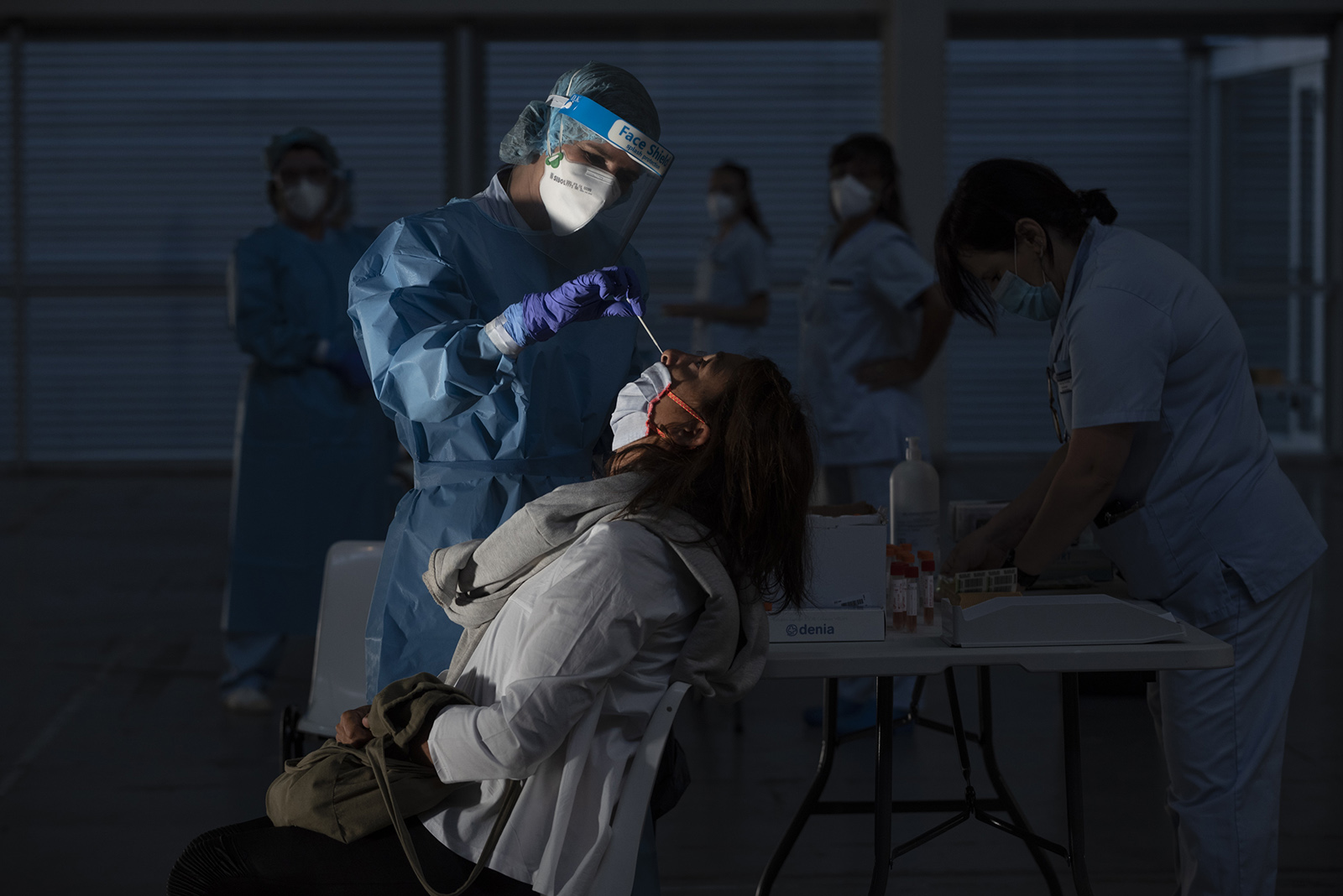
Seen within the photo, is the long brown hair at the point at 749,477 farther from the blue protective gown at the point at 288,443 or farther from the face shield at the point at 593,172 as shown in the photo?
the blue protective gown at the point at 288,443

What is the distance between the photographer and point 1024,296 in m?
1.92

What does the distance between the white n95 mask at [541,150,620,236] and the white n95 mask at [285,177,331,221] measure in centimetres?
201

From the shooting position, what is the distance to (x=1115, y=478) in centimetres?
180

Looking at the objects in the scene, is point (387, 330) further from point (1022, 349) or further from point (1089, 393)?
point (1022, 349)

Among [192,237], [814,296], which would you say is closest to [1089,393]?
[814,296]

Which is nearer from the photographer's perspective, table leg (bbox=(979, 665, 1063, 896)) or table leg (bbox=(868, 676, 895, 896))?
table leg (bbox=(868, 676, 895, 896))

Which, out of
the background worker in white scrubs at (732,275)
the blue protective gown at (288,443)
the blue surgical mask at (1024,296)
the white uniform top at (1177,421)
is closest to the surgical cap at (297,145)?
the blue protective gown at (288,443)

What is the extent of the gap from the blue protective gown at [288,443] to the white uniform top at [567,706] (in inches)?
88.0

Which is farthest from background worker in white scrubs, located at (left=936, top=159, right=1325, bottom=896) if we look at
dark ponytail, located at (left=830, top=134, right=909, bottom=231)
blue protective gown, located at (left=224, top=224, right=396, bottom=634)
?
blue protective gown, located at (left=224, top=224, right=396, bottom=634)

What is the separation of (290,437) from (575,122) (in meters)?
2.06

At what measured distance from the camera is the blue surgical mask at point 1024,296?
1906mm

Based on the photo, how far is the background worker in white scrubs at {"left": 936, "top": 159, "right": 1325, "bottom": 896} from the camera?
1790 millimetres

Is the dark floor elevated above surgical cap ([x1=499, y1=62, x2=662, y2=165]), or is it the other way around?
surgical cap ([x1=499, y1=62, x2=662, y2=165])

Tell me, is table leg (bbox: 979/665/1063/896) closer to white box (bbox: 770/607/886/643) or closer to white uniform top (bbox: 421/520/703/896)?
white box (bbox: 770/607/886/643)
